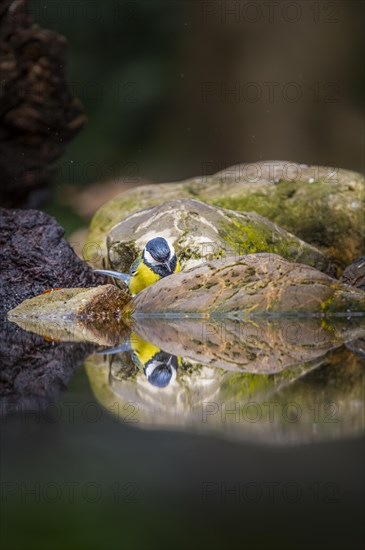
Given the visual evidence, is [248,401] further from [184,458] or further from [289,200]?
[289,200]

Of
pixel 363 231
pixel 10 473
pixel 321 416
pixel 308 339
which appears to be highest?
pixel 10 473

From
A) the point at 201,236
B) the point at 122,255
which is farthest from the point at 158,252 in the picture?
the point at 122,255

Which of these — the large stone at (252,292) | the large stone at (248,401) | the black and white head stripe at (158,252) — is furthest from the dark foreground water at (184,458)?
the black and white head stripe at (158,252)

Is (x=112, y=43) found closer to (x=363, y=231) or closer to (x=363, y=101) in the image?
(x=363, y=101)

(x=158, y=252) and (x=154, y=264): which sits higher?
(x=158, y=252)

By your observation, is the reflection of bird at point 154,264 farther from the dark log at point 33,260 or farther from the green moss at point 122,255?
the dark log at point 33,260

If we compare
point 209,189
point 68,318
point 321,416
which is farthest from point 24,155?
point 321,416
